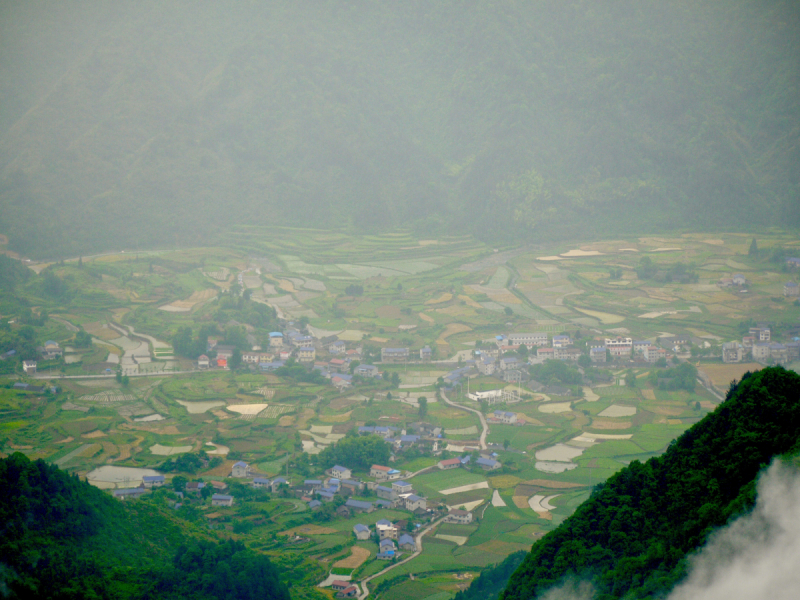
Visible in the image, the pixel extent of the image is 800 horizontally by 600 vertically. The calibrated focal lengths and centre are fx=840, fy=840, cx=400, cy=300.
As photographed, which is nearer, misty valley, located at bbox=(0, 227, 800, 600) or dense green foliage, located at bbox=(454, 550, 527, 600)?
dense green foliage, located at bbox=(454, 550, 527, 600)

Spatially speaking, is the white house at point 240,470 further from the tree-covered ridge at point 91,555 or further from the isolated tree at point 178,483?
the tree-covered ridge at point 91,555

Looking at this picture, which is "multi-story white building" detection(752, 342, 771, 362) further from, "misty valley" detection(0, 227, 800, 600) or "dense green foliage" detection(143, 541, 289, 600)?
"dense green foliage" detection(143, 541, 289, 600)

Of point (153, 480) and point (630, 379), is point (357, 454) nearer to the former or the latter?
point (153, 480)

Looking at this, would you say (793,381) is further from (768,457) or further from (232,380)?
(232,380)

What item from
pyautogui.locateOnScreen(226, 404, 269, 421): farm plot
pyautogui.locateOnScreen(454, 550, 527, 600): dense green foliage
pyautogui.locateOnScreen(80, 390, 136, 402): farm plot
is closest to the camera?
pyautogui.locateOnScreen(454, 550, 527, 600): dense green foliage

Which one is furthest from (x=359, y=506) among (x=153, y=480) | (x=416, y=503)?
(x=153, y=480)

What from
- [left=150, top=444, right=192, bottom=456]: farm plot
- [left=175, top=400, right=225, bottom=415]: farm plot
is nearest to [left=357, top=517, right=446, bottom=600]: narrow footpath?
[left=150, top=444, right=192, bottom=456]: farm plot

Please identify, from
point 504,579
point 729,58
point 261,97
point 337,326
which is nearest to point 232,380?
point 337,326
